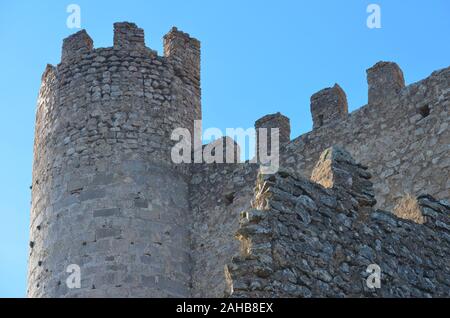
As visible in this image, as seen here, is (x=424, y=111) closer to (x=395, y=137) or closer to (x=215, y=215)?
(x=395, y=137)

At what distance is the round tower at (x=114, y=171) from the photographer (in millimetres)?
13859

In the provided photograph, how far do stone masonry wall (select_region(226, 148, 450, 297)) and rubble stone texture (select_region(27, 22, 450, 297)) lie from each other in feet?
10.3

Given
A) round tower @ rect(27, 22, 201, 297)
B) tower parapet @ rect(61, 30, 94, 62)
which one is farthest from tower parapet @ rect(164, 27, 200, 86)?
tower parapet @ rect(61, 30, 94, 62)

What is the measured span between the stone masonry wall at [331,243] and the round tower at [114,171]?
4921 millimetres

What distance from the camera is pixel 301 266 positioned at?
27.1 ft

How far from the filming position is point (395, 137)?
14047 millimetres

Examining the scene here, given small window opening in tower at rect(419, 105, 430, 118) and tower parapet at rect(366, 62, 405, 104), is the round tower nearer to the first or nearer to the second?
tower parapet at rect(366, 62, 405, 104)

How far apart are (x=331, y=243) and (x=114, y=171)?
6218 millimetres

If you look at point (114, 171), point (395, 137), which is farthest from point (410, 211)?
point (114, 171)

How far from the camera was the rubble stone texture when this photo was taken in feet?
45.1

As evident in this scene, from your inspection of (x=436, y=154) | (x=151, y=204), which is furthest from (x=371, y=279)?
(x=151, y=204)

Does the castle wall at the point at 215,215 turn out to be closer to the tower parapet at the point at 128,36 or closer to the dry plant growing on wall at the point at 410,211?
the tower parapet at the point at 128,36
